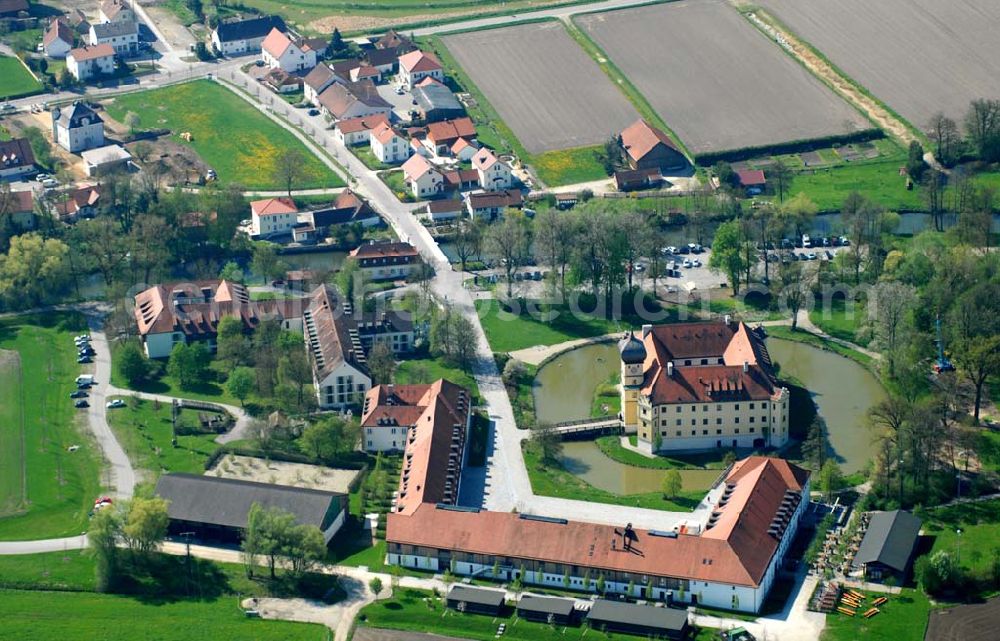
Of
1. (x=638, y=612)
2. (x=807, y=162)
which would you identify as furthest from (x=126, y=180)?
(x=638, y=612)

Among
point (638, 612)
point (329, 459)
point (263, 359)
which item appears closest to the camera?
point (638, 612)

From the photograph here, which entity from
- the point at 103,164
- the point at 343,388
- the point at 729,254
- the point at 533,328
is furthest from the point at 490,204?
the point at 343,388

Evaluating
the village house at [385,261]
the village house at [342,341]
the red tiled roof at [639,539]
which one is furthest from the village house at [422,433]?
the village house at [385,261]

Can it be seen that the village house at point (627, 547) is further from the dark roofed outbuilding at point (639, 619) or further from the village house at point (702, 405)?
the village house at point (702, 405)

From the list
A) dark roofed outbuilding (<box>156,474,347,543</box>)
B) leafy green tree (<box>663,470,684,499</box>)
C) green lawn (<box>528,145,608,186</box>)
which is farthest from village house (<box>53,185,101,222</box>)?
leafy green tree (<box>663,470,684,499</box>)

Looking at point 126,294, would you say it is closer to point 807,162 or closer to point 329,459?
point 329,459

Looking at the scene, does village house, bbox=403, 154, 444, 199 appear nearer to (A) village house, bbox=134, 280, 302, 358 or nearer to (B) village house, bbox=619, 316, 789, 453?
(A) village house, bbox=134, 280, 302, 358
